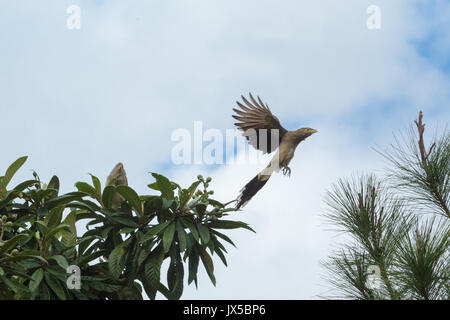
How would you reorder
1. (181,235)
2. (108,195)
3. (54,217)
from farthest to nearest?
(108,195) → (181,235) → (54,217)

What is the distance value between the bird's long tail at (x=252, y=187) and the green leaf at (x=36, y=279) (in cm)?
157

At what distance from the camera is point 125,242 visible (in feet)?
14.1

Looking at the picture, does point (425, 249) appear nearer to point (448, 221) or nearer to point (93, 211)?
point (448, 221)

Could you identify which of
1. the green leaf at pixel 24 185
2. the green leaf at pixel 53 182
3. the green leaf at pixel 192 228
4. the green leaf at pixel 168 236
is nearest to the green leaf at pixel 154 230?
the green leaf at pixel 168 236

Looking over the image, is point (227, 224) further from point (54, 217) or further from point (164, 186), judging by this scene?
point (54, 217)

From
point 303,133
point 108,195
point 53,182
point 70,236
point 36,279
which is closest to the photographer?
point 36,279

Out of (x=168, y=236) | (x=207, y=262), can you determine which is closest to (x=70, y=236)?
(x=168, y=236)

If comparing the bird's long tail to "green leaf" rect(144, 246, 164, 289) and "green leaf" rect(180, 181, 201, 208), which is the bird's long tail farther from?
"green leaf" rect(144, 246, 164, 289)

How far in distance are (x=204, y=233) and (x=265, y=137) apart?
0.98m

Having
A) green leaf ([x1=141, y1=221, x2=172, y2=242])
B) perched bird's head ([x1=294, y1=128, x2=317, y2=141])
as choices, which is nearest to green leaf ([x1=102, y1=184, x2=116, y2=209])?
green leaf ([x1=141, y1=221, x2=172, y2=242])

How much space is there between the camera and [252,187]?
4.56m

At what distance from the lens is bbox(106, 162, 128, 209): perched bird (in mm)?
4590

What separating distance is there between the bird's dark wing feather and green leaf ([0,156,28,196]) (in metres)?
1.77
